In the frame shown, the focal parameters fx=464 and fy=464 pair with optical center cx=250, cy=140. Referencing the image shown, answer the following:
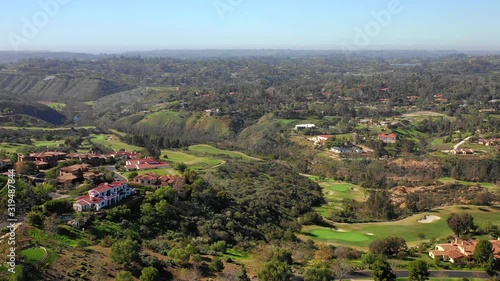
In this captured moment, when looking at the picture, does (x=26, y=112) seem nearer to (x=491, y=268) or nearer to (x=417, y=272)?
(x=417, y=272)

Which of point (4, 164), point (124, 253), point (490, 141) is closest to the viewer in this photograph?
point (124, 253)

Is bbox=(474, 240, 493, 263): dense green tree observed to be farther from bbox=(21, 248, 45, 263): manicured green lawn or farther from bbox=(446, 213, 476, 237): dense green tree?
bbox=(21, 248, 45, 263): manicured green lawn

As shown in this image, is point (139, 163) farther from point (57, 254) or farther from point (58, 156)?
point (57, 254)

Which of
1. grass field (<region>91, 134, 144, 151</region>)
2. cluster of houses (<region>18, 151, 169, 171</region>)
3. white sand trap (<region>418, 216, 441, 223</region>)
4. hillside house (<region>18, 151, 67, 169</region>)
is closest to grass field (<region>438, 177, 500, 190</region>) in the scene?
white sand trap (<region>418, 216, 441, 223</region>)

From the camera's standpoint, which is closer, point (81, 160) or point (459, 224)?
point (459, 224)

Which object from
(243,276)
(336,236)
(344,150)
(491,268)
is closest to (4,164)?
(243,276)

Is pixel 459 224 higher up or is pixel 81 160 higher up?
pixel 81 160

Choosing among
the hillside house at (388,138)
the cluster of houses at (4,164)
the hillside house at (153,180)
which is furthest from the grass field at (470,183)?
the cluster of houses at (4,164)
